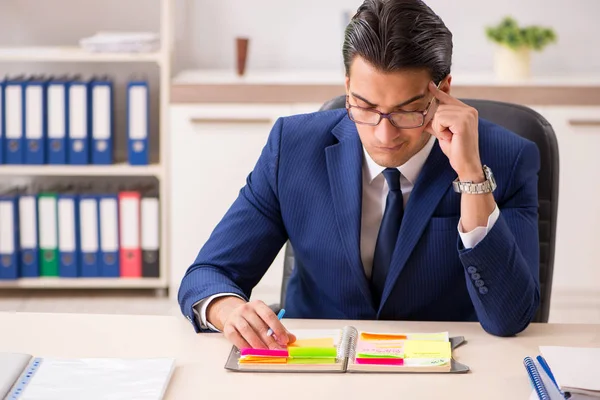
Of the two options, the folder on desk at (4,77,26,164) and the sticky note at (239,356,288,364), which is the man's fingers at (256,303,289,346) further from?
the folder on desk at (4,77,26,164)

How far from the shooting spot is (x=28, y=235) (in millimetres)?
3721

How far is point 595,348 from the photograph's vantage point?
1.48 m

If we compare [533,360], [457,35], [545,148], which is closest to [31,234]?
[457,35]

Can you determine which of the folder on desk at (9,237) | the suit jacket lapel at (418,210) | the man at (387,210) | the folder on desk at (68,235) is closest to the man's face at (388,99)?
the man at (387,210)

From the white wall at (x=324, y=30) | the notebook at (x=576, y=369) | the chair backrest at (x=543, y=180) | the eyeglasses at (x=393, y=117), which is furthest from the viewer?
the white wall at (x=324, y=30)

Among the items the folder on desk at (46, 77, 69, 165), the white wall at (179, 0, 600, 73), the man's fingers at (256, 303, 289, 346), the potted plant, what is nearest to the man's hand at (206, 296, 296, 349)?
the man's fingers at (256, 303, 289, 346)

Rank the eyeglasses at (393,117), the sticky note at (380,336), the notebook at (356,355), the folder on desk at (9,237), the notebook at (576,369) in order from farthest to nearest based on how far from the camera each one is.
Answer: the folder on desk at (9,237) < the eyeglasses at (393,117) < the sticky note at (380,336) < the notebook at (356,355) < the notebook at (576,369)

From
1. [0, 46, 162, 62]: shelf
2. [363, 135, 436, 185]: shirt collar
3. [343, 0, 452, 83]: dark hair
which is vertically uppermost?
[343, 0, 452, 83]: dark hair

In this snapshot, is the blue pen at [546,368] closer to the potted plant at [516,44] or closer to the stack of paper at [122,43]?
the potted plant at [516,44]

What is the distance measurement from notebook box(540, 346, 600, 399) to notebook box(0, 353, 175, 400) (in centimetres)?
56

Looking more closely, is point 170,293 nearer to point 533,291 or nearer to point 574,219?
point 574,219

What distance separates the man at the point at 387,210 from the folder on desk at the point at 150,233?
1.81m

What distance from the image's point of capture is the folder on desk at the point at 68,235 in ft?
12.1

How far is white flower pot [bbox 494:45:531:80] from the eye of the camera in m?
3.65
